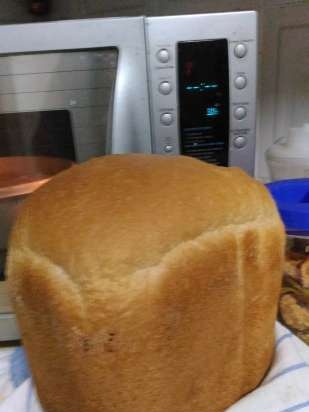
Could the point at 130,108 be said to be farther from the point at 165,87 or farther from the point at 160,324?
the point at 160,324

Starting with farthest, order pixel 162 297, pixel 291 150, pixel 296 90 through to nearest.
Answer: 1. pixel 296 90
2. pixel 291 150
3. pixel 162 297

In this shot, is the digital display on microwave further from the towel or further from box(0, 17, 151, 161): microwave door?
the towel

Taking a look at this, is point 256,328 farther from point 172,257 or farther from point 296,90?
point 296,90

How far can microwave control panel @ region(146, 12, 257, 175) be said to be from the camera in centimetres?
57

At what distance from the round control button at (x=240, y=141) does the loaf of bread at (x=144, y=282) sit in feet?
0.68

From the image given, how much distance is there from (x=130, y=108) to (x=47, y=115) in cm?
11

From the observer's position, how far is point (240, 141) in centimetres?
63

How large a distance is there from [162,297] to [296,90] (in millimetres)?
721

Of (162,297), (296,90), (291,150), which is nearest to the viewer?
(162,297)

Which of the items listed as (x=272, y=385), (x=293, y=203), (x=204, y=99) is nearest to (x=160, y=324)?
(x=272, y=385)

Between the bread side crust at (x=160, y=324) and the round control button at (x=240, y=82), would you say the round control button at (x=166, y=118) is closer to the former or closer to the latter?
the round control button at (x=240, y=82)

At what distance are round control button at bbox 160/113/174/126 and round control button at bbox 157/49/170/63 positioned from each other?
0.23ft

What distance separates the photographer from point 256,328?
17.5 inches

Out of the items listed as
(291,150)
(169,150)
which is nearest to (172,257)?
(169,150)
